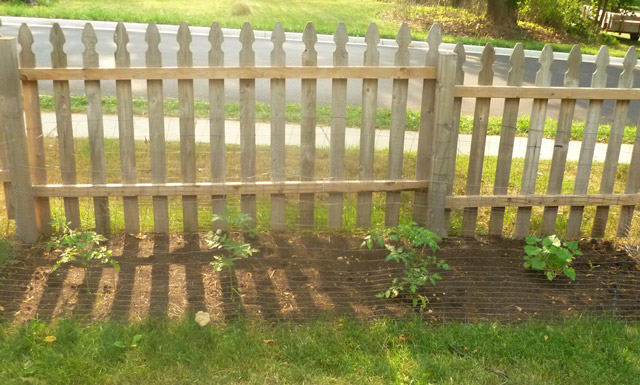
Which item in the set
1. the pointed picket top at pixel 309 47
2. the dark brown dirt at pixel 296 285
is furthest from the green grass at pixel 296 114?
the dark brown dirt at pixel 296 285

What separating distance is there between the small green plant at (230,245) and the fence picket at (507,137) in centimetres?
200

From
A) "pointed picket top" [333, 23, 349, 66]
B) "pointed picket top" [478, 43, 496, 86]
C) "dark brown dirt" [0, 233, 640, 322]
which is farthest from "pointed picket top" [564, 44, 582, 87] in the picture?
"pointed picket top" [333, 23, 349, 66]

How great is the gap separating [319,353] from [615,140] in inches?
125

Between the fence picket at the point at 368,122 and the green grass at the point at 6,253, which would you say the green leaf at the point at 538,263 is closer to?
the fence picket at the point at 368,122

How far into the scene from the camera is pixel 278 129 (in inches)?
209

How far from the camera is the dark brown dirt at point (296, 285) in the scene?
172 inches

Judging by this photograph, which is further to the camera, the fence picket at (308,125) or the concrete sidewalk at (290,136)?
the concrete sidewalk at (290,136)

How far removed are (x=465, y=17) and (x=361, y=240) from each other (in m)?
17.3

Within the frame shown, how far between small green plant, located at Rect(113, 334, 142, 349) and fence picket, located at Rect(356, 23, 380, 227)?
2241 millimetres

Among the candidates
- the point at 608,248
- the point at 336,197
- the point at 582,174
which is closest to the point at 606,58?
the point at 582,174

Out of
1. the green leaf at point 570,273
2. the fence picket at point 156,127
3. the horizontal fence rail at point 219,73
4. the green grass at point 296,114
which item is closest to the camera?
the green leaf at point 570,273

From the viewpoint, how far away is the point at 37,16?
16.6m

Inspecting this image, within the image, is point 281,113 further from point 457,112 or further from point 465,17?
point 465,17

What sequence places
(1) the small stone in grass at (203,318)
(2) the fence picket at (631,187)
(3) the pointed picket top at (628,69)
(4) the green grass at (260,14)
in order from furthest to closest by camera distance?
(4) the green grass at (260,14), (2) the fence picket at (631,187), (3) the pointed picket top at (628,69), (1) the small stone in grass at (203,318)
